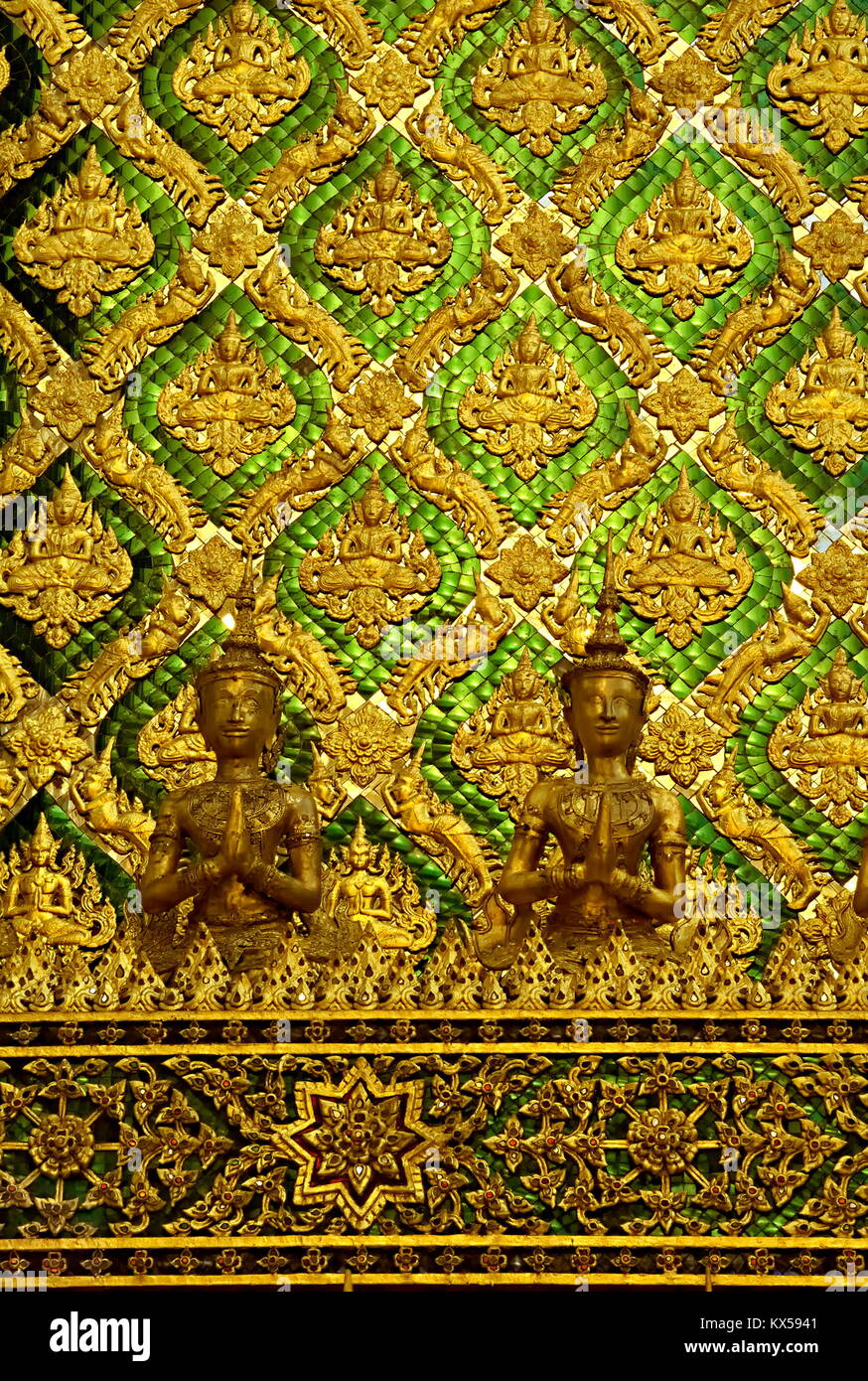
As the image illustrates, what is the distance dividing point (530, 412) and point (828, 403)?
44.3 inches

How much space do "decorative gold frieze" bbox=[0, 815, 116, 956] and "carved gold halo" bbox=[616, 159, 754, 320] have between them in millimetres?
3127

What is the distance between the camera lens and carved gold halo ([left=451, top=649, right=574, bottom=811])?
35.5 ft

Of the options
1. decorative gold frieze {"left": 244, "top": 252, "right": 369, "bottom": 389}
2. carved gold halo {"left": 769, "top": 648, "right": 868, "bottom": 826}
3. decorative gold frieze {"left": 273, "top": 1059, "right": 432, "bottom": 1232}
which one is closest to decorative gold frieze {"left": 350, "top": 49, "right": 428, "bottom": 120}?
decorative gold frieze {"left": 244, "top": 252, "right": 369, "bottom": 389}

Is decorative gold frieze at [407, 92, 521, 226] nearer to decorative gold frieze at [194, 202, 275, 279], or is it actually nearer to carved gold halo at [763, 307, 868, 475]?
decorative gold frieze at [194, 202, 275, 279]

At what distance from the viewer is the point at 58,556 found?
11.2 meters

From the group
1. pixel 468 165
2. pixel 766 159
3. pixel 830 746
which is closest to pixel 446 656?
pixel 830 746

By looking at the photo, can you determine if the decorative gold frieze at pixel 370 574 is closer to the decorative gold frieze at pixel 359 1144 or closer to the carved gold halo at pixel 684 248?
the carved gold halo at pixel 684 248

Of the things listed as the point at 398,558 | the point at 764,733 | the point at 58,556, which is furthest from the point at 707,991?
the point at 58,556

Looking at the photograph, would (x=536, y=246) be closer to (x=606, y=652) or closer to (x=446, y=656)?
(x=446, y=656)

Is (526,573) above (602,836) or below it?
above

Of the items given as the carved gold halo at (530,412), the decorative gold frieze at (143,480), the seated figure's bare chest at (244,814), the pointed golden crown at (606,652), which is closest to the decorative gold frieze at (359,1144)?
the seated figure's bare chest at (244,814)

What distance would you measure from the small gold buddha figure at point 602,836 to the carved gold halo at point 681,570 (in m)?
1.03

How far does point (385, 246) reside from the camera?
38.0 ft

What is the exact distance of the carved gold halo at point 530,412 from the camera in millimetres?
11367
